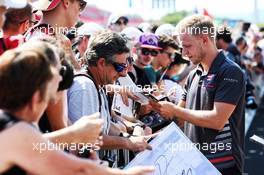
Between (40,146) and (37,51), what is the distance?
0.41 m

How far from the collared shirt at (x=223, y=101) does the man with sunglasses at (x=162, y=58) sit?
2.01 metres

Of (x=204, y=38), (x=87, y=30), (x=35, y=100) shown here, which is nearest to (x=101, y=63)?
(x=204, y=38)

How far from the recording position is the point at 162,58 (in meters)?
6.32

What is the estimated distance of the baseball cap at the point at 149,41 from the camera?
6.15 meters

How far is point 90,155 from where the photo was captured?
2.72 metres

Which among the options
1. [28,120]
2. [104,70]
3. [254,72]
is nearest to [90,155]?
[28,120]

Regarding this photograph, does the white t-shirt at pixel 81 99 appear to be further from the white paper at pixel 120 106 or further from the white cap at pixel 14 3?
the white paper at pixel 120 106

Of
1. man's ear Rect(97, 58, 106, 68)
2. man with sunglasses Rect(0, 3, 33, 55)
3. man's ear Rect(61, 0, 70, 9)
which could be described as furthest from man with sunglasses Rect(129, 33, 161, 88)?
man's ear Rect(97, 58, 106, 68)

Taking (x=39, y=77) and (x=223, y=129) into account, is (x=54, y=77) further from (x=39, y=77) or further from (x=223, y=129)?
(x=223, y=129)

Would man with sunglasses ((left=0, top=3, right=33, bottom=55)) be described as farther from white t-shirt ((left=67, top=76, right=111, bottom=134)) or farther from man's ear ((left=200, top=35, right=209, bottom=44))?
man's ear ((left=200, top=35, right=209, bottom=44))

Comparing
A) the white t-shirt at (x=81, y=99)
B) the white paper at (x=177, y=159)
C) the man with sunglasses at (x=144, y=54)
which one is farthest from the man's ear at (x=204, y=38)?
the man with sunglasses at (x=144, y=54)

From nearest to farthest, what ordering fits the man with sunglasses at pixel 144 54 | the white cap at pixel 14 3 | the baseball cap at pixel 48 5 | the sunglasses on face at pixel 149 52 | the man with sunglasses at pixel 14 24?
the white cap at pixel 14 3, the man with sunglasses at pixel 14 24, the baseball cap at pixel 48 5, the man with sunglasses at pixel 144 54, the sunglasses on face at pixel 149 52

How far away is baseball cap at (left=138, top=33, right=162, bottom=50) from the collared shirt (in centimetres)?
193

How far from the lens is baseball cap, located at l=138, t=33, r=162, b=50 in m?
6.15
